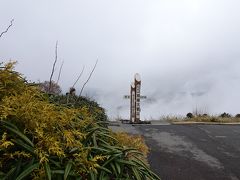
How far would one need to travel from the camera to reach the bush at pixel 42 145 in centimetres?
267

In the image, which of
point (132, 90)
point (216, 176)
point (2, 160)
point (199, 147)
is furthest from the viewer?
point (132, 90)

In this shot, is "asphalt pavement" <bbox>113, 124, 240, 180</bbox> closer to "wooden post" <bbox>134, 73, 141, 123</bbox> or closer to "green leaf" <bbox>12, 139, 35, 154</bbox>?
"wooden post" <bbox>134, 73, 141, 123</bbox>

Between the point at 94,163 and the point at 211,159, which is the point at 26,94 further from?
the point at 211,159

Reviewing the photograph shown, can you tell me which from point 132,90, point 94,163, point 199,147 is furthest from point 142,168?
point 132,90

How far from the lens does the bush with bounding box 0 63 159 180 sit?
2674mm

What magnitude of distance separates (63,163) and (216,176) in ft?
22.1

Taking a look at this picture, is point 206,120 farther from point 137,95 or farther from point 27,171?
point 27,171

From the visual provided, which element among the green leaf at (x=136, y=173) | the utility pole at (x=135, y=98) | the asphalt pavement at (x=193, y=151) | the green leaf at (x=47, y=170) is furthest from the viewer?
the utility pole at (x=135, y=98)

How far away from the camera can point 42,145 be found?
2.71 meters

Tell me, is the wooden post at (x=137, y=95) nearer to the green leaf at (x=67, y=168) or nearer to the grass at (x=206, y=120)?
the grass at (x=206, y=120)

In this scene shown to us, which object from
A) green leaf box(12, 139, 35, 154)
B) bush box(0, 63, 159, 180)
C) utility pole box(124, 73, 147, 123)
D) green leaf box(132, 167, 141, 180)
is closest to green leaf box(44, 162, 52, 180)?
bush box(0, 63, 159, 180)

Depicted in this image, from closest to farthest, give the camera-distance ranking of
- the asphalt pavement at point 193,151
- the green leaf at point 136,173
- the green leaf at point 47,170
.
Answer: the green leaf at point 47,170
the green leaf at point 136,173
the asphalt pavement at point 193,151

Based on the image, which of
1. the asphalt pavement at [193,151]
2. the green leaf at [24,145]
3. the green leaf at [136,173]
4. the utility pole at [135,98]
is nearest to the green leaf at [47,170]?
the green leaf at [24,145]

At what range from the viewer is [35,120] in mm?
2711
